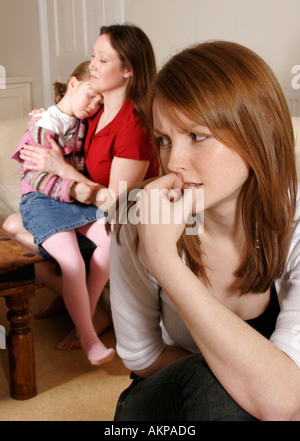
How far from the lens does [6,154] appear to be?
268 centimetres

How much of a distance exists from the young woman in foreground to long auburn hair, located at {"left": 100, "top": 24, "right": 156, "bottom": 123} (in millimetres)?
990

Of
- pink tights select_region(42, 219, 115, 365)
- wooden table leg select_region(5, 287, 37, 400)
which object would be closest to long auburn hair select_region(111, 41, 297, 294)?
wooden table leg select_region(5, 287, 37, 400)

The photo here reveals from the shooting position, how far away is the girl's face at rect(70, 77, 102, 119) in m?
2.04

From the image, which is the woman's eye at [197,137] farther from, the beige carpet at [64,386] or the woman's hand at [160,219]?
the beige carpet at [64,386]

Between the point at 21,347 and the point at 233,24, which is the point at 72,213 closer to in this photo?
the point at 21,347

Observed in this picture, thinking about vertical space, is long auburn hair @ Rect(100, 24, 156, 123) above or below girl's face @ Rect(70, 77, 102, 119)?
above

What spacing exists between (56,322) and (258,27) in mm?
1773

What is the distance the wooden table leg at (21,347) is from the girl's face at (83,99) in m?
0.80

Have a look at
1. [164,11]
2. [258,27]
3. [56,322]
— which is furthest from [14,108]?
[56,322]

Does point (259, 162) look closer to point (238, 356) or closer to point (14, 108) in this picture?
point (238, 356)

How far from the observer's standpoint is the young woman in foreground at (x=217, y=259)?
2.70 feet

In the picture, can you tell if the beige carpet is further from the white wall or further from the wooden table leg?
the white wall

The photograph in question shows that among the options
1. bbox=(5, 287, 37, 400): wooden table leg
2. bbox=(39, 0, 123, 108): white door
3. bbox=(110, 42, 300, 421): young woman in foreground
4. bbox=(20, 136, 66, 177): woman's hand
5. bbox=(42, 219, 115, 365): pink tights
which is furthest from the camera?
bbox=(39, 0, 123, 108): white door

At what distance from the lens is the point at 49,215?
1.93m
